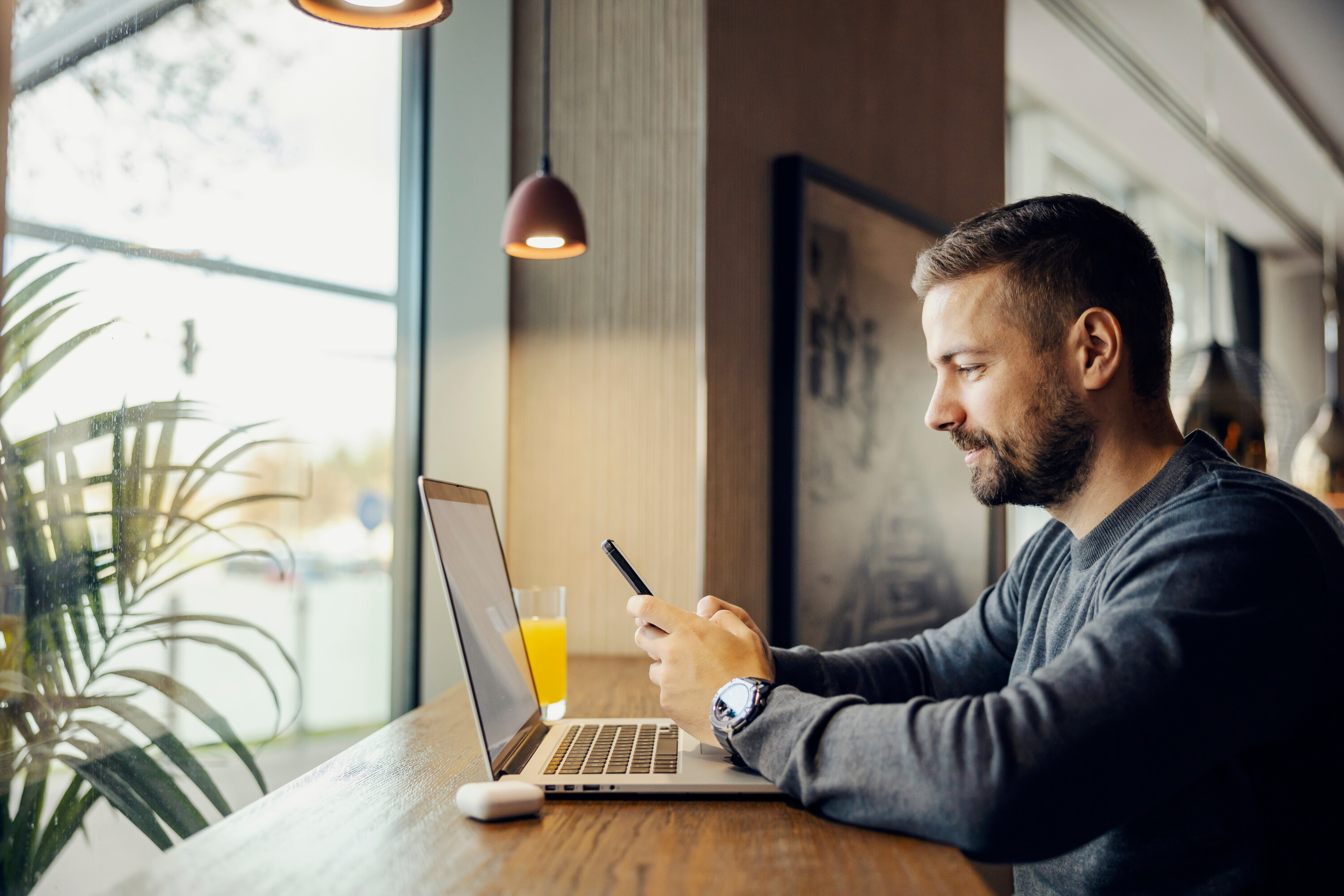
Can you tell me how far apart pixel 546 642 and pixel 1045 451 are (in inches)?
26.7

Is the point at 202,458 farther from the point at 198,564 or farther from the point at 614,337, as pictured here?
the point at 614,337

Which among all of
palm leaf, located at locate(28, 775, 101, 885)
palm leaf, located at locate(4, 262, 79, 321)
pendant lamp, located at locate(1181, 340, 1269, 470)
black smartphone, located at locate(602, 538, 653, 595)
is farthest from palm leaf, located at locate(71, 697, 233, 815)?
pendant lamp, located at locate(1181, 340, 1269, 470)

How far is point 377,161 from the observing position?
193 cm

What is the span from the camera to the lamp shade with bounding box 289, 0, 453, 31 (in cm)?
99

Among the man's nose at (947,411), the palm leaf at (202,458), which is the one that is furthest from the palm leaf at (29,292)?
the man's nose at (947,411)

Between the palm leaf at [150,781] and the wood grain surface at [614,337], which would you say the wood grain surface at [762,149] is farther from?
the palm leaf at [150,781]

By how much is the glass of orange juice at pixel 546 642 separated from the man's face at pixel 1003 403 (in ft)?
1.90

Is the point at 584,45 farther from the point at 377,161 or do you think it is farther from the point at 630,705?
the point at 630,705

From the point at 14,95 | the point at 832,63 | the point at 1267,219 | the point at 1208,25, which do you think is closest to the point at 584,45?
the point at 832,63

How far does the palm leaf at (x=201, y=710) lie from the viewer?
119 cm

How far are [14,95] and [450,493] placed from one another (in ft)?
2.00

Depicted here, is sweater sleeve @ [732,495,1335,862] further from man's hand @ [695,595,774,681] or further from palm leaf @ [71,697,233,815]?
palm leaf @ [71,697,233,815]

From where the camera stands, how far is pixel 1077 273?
96cm

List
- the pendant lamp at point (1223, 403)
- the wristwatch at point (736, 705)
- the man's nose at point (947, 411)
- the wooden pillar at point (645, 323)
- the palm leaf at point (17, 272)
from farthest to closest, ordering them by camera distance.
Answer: the pendant lamp at point (1223, 403) < the wooden pillar at point (645, 323) < the man's nose at point (947, 411) < the palm leaf at point (17, 272) < the wristwatch at point (736, 705)
